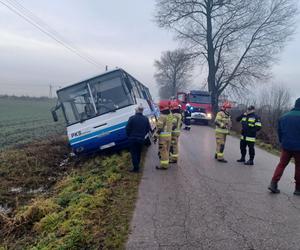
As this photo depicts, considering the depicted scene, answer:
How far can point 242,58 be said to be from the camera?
110 feet

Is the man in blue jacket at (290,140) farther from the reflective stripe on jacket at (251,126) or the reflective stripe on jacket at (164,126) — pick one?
the reflective stripe on jacket at (164,126)

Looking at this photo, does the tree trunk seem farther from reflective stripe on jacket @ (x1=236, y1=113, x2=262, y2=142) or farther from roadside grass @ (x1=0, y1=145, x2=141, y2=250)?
roadside grass @ (x1=0, y1=145, x2=141, y2=250)

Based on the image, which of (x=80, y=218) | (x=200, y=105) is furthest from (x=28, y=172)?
(x=200, y=105)

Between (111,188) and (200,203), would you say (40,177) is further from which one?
(200,203)

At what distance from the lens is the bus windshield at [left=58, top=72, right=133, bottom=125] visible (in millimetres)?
11297

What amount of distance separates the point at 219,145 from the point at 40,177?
5.51 meters

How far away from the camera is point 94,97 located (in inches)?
448

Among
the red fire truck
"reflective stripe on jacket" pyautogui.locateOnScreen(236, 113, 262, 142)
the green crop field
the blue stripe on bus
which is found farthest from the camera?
the red fire truck

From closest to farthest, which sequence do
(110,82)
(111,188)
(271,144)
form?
(111,188) < (110,82) < (271,144)

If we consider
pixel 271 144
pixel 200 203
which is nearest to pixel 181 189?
pixel 200 203

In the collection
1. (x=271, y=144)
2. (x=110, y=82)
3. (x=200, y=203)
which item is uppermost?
(x=110, y=82)

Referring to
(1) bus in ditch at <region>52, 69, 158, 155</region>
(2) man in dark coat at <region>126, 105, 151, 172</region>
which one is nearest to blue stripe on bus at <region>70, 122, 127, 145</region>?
(1) bus in ditch at <region>52, 69, 158, 155</region>

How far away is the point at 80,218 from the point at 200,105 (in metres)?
23.5

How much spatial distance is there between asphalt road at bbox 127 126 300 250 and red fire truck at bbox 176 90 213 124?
725 inches
